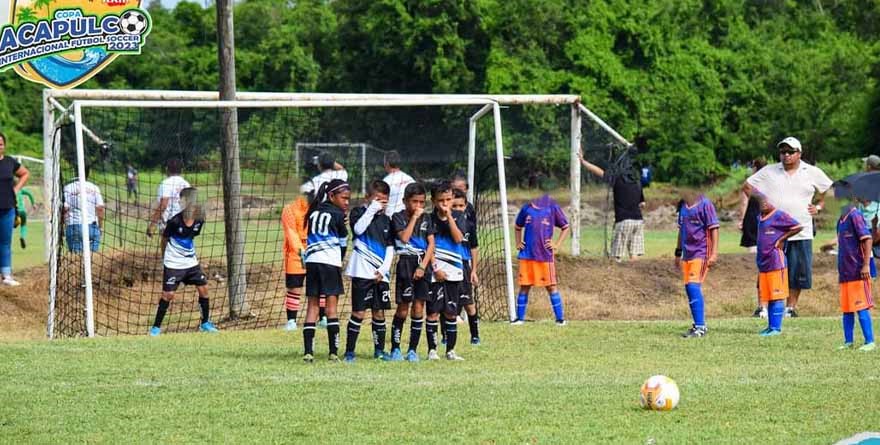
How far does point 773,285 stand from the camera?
48.4 ft

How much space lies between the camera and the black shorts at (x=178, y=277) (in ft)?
51.4

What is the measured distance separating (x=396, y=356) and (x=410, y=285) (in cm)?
70

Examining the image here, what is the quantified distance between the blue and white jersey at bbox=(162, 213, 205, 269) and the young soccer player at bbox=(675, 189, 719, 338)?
5472 millimetres

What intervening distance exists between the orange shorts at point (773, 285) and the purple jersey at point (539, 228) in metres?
2.56

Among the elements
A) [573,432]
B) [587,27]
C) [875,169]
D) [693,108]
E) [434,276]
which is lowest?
[573,432]

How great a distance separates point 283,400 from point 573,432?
2458 mm

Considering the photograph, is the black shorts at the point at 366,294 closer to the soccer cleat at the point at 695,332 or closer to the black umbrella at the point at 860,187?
the soccer cleat at the point at 695,332

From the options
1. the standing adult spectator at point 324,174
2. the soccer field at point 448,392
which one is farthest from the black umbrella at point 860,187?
the standing adult spectator at point 324,174

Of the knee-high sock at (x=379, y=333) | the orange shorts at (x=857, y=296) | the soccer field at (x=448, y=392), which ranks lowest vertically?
the soccer field at (x=448, y=392)

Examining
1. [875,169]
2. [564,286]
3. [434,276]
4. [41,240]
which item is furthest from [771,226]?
[41,240]

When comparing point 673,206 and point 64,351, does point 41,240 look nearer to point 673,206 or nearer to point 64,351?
point 673,206

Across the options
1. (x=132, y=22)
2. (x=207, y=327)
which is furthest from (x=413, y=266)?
(x=132, y=22)

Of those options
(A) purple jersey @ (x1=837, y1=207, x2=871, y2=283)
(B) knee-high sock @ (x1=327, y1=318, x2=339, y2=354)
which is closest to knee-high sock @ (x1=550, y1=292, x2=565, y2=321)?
(A) purple jersey @ (x1=837, y1=207, x2=871, y2=283)

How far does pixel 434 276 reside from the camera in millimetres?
12836
